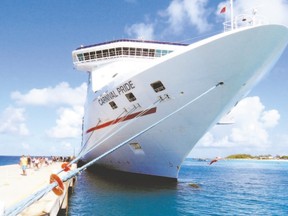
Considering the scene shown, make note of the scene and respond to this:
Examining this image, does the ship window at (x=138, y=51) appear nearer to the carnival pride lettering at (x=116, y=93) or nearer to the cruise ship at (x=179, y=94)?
the cruise ship at (x=179, y=94)

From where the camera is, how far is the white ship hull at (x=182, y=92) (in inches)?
481

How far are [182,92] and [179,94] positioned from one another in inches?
7.4

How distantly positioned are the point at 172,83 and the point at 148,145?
13.5ft

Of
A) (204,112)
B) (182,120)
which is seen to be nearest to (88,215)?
(182,120)

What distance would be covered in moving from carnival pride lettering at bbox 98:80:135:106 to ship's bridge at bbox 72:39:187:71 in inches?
205

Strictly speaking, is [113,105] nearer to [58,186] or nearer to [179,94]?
[179,94]

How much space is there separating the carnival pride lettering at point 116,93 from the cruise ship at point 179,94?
2.0 inches

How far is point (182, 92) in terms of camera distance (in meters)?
13.7

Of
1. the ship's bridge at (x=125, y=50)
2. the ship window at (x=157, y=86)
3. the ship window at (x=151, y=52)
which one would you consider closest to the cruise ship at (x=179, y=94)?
the ship window at (x=157, y=86)

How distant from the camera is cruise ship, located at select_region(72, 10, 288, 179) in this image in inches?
481

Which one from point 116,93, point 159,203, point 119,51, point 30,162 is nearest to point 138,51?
point 119,51

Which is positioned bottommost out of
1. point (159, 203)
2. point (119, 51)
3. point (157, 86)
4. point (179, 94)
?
point (159, 203)

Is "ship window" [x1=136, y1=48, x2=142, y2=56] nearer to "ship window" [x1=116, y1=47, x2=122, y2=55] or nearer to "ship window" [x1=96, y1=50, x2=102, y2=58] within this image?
"ship window" [x1=116, y1=47, x2=122, y2=55]

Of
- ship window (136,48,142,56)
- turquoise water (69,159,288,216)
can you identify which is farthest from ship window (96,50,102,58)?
turquoise water (69,159,288,216)
